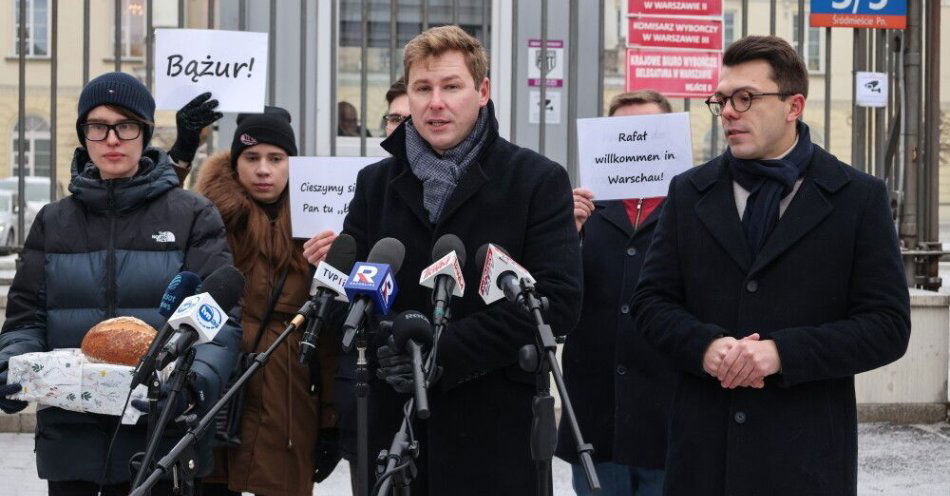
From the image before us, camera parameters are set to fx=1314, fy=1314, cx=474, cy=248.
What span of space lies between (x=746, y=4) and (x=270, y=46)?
2.91 m

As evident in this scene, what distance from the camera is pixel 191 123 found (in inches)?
199

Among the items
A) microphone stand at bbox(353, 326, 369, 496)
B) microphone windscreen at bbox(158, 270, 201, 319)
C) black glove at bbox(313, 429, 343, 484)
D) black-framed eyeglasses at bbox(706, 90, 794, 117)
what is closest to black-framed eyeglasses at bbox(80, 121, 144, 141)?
microphone windscreen at bbox(158, 270, 201, 319)

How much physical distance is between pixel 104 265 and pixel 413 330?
1472 millimetres

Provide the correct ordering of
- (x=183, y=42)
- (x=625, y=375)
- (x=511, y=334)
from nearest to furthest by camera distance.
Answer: (x=511, y=334), (x=625, y=375), (x=183, y=42)

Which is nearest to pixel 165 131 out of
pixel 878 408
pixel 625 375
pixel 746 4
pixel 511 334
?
pixel 746 4

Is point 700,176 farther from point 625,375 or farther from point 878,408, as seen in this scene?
point 878,408

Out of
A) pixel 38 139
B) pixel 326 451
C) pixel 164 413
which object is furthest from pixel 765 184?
pixel 38 139

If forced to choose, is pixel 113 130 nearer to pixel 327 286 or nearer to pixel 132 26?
pixel 327 286

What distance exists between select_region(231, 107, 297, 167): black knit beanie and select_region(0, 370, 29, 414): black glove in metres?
1.33

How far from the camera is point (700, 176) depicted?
370 centimetres

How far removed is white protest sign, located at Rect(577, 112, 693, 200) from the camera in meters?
4.85

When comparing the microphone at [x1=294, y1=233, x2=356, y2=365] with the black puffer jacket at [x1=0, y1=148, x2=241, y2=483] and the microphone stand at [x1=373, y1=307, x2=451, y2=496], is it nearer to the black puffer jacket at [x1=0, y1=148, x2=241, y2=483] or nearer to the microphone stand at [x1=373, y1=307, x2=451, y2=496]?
the microphone stand at [x1=373, y1=307, x2=451, y2=496]

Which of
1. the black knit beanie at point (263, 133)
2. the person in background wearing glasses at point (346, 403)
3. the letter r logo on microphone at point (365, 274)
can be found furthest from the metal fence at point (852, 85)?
the letter r logo on microphone at point (365, 274)

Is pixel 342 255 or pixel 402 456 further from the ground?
pixel 342 255
